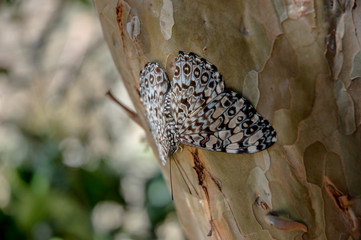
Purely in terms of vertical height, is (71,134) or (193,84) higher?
(71,134)

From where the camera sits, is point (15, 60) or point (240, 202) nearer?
point (240, 202)

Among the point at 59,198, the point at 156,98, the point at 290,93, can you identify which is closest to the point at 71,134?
the point at 59,198

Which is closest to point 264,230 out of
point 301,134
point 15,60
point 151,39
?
point 301,134

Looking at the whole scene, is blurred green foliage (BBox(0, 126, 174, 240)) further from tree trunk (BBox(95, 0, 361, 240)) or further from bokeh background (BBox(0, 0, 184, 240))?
tree trunk (BBox(95, 0, 361, 240))

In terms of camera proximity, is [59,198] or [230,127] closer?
[230,127]

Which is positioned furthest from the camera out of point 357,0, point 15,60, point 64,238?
point 15,60

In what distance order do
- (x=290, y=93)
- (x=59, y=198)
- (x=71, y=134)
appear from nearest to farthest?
(x=290, y=93)
(x=59, y=198)
(x=71, y=134)

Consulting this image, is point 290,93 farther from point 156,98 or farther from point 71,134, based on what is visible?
point 71,134

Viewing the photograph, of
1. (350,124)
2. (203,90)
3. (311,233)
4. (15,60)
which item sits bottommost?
(311,233)

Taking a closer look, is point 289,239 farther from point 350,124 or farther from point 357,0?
point 357,0
